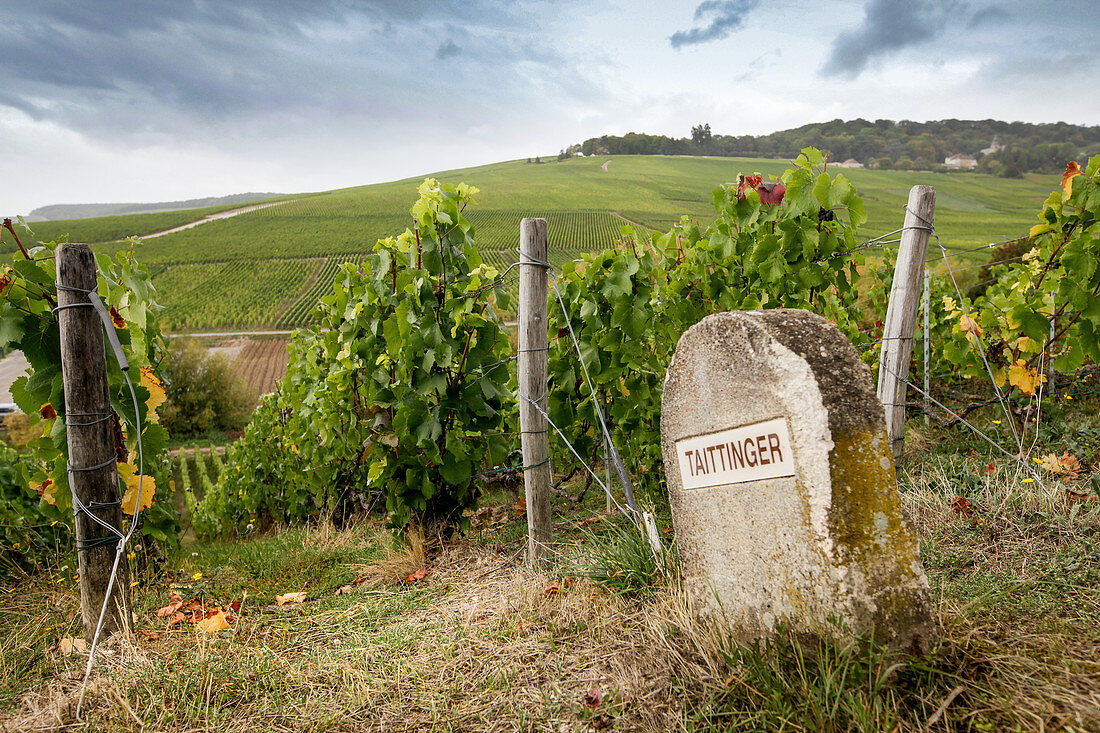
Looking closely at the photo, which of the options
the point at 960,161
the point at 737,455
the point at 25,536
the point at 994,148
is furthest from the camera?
the point at 994,148

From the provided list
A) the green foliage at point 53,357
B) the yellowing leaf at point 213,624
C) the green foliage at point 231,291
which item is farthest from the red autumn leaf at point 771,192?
the green foliage at point 231,291

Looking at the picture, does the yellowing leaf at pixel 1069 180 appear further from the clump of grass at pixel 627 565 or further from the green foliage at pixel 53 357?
the green foliage at pixel 53 357

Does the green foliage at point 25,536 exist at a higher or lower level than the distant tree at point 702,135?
lower

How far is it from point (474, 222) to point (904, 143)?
8593 cm

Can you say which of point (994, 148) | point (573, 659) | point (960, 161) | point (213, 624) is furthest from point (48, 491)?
point (994, 148)

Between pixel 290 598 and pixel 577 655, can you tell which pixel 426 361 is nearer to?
pixel 290 598

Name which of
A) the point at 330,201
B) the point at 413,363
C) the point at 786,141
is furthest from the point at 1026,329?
the point at 786,141

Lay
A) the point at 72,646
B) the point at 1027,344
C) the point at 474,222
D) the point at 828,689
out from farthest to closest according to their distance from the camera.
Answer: the point at 474,222
the point at 1027,344
the point at 72,646
the point at 828,689

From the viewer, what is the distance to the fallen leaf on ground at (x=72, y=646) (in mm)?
2812

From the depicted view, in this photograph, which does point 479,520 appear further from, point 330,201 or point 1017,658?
point 330,201

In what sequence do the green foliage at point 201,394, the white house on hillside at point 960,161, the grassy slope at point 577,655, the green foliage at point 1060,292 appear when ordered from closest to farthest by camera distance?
1. the grassy slope at point 577,655
2. the green foliage at point 1060,292
3. the green foliage at point 201,394
4. the white house on hillside at point 960,161

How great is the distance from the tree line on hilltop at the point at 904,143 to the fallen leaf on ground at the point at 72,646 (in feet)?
333

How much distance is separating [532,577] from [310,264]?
197 ft

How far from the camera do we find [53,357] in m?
2.88
